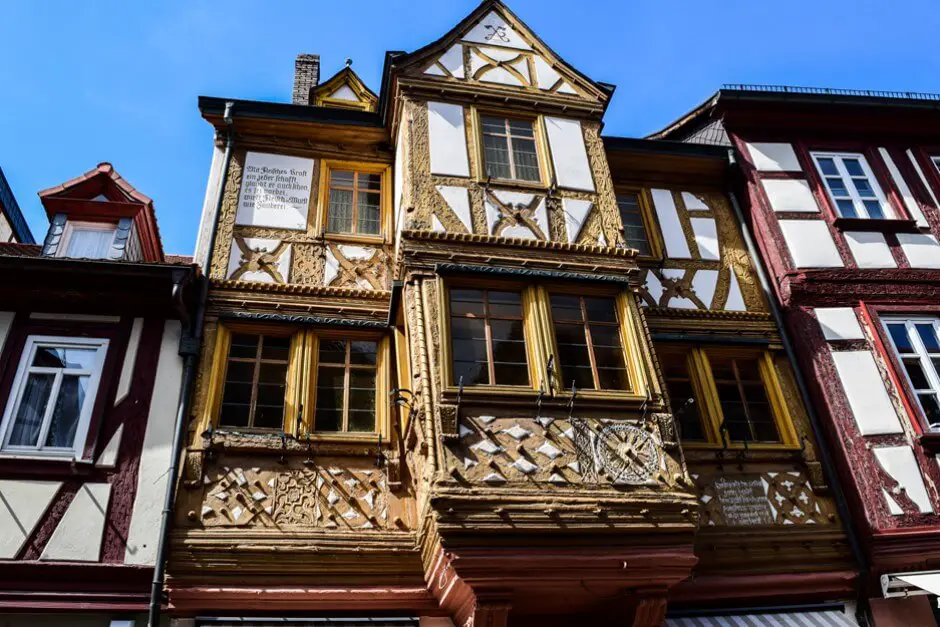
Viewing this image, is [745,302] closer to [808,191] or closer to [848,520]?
[808,191]

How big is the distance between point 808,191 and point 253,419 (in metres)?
8.75

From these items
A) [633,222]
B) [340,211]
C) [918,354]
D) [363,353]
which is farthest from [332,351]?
[918,354]

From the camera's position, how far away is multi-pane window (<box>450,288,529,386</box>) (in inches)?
307

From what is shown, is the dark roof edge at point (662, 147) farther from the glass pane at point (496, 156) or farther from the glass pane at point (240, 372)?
the glass pane at point (240, 372)

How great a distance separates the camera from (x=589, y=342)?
8.27 metres

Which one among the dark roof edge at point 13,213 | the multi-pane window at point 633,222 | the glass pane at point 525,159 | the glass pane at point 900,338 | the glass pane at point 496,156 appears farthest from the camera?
the dark roof edge at point 13,213

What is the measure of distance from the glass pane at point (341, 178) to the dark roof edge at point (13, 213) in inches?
253

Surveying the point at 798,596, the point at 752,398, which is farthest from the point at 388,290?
the point at 798,596

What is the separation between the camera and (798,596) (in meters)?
8.38

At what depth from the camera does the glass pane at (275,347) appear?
361 inches

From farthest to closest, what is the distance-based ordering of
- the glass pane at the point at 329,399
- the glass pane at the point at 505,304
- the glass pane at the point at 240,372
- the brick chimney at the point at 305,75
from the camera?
the brick chimney at the point at 305,75 < the glass pane at the point at 240,372 < the glass pane at the point at 329,399 < the glass pane at the point at 505,304

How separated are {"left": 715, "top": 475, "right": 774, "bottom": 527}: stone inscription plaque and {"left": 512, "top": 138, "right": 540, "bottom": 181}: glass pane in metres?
4.53

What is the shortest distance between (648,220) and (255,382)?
6.27 m

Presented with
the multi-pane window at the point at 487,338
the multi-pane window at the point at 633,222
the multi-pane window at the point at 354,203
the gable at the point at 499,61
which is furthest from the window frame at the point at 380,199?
the multi-pane window at the point at 633,222
